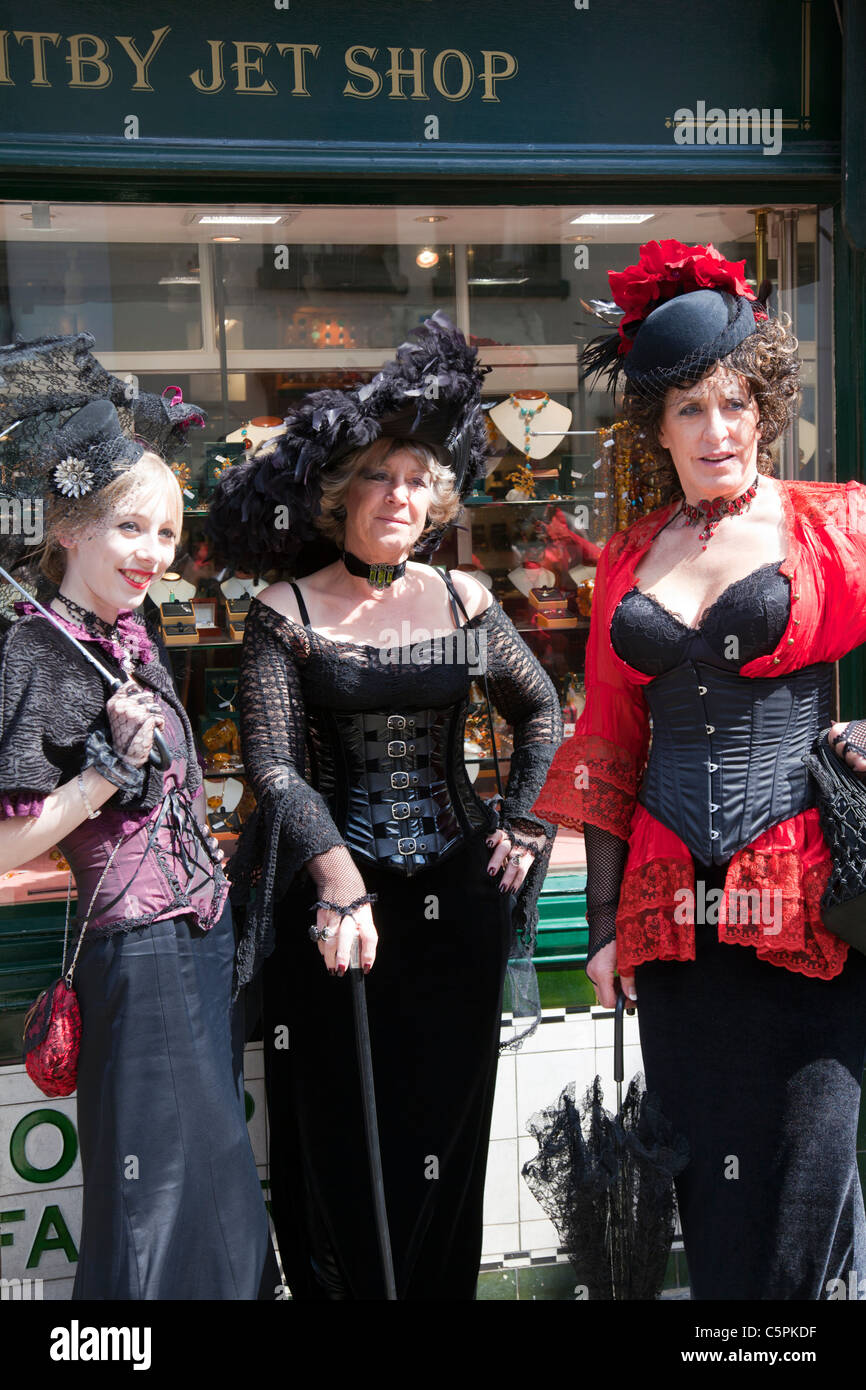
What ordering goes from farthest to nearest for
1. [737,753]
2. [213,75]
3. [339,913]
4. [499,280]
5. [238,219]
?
[499,280] → [238,219] → [213,75] → [339,913] → [737,753]

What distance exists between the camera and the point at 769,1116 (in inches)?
98.3

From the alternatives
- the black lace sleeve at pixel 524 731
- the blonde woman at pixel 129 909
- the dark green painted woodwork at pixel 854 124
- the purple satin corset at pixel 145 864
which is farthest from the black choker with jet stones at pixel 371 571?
the dark green painted woodwork at pixel 854 124

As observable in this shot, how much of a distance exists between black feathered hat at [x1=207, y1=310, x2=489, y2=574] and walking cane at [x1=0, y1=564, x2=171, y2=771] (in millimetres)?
552

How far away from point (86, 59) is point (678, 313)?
1.63m

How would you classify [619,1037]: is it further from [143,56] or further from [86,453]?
[143,56]

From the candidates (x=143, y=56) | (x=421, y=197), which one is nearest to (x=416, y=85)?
(x=421, y=197)

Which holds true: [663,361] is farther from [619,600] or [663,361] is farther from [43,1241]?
[43,1241]

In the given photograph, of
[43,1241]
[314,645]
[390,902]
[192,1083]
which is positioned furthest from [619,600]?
[43,1241]

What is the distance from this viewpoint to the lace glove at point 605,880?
271 centimetres

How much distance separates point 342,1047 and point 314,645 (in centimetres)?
89

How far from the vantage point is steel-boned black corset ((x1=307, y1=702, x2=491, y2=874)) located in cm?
286

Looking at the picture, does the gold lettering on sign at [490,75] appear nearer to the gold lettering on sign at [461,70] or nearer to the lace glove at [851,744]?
the gold lettering on sign at [461,70]

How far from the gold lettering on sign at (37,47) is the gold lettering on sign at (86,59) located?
0.06 metres
